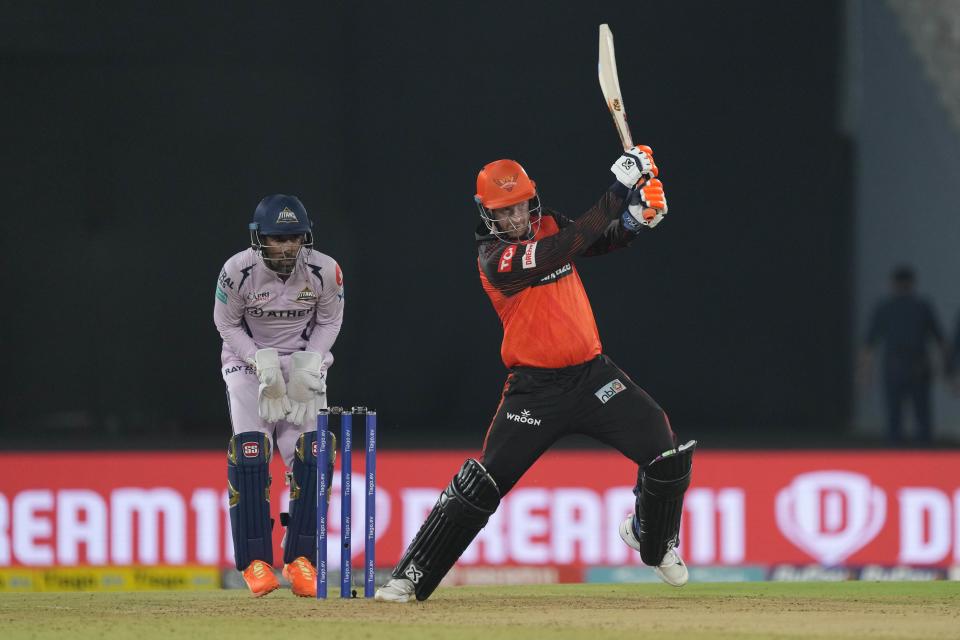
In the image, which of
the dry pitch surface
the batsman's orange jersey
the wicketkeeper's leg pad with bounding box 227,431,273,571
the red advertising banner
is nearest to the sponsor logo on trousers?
the batsman's orange jersey

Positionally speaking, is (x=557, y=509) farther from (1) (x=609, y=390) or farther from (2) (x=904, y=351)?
(2) (x=904, y=351)

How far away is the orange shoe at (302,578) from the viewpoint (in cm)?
610

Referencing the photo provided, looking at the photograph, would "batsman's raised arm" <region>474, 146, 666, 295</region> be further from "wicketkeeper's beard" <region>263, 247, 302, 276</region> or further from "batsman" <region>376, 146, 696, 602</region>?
"wicketkeeper's beard" <region>263, 247, 302, 276</region>

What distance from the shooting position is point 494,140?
11.4 m

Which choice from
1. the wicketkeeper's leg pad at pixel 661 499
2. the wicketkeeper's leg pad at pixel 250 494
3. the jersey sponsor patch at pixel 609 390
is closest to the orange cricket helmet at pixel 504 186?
the jersey sponsor patch at pixel 609 390

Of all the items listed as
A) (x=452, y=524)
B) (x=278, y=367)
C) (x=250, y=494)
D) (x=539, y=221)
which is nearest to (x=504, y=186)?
(x=539, y=221)

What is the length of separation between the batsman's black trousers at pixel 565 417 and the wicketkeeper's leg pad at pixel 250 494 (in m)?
0.86

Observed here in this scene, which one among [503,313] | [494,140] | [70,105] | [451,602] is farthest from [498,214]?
[70,105]

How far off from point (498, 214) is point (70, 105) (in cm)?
642

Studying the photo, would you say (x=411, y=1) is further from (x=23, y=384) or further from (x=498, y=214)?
(x=498, y=214)

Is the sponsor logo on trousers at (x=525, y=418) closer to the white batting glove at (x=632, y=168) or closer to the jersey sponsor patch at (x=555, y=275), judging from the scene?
the jersey sponsor patch at (x=555, y=275)

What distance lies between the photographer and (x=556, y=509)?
855cm

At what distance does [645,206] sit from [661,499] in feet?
3.36

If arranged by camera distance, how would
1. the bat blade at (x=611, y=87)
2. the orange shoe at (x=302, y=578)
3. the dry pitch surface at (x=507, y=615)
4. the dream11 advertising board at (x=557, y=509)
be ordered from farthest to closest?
the dream11 advertising board at (x=557, y=509) < the orange shoe at (x=302, y=578) < the bat blade at (x=611, y=87) < the dry pitch surface at (x=507, y=615)
